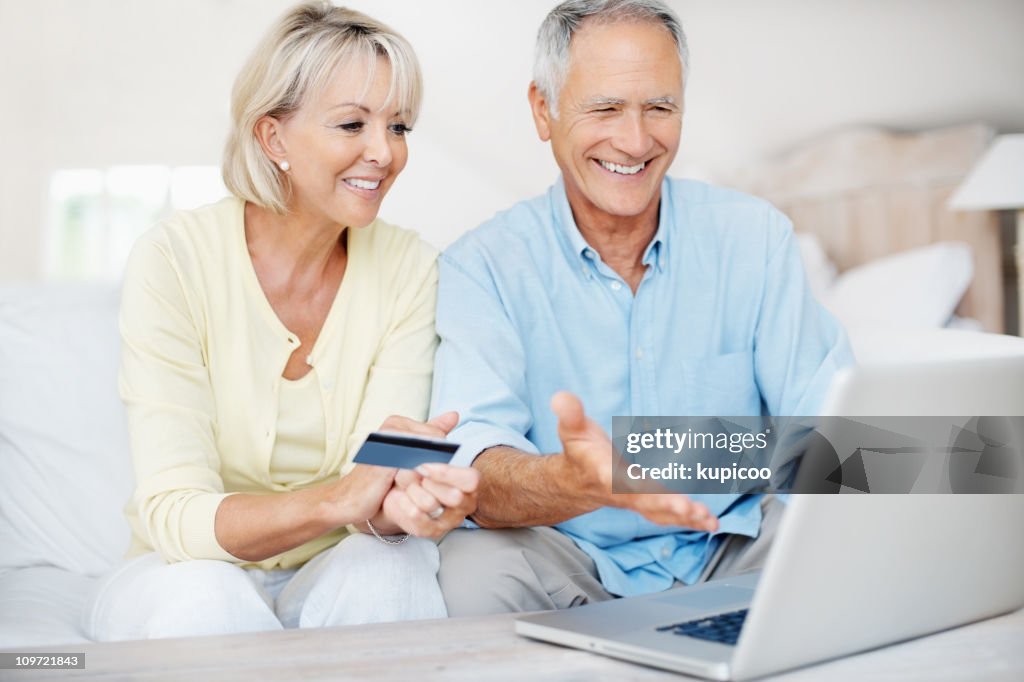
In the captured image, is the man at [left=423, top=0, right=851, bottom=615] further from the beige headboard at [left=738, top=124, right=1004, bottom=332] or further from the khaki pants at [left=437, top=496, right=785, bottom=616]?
the beige headboard at [left=738, top=124, right=1004, bottom=332]

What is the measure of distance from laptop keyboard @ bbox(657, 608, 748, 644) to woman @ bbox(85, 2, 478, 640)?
399 mm

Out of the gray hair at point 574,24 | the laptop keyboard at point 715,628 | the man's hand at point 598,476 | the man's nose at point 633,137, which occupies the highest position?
the gray hair at point 574,24

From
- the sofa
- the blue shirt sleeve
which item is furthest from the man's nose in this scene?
the sofa

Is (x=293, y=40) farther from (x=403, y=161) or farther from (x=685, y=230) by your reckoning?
(x=685, y=230)

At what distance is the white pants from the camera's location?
46.8 inches

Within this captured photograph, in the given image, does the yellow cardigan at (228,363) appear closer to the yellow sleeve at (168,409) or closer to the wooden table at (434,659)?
the yellow sleeve at (168,409)

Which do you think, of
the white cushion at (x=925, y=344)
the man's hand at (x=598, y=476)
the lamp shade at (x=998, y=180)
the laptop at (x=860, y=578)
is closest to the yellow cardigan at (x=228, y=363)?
the man's hand at (x=598, y=476)

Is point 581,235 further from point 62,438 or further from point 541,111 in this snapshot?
point 62,438

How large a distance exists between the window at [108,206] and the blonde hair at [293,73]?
6.21 feet

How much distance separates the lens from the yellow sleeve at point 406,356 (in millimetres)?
1510

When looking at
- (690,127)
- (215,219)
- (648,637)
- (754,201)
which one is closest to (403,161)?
(215,219)

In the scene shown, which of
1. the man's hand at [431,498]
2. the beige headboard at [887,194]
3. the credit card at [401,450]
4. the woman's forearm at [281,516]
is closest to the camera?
the credit card at [401,450]

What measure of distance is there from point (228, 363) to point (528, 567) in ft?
1.73

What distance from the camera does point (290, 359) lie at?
154cm
